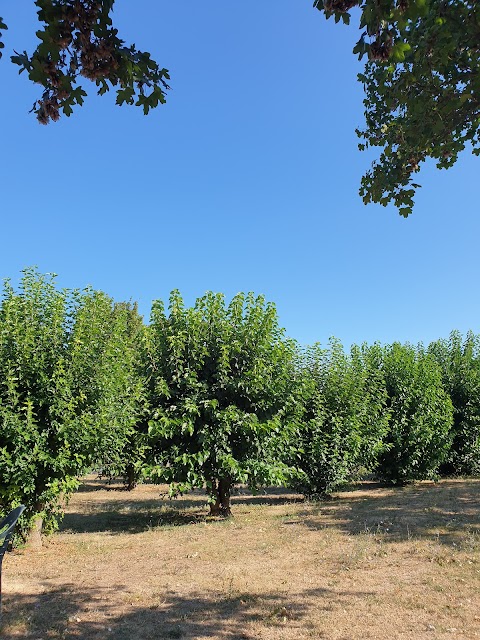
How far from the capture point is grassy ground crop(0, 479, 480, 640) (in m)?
4.61

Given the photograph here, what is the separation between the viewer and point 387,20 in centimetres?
274

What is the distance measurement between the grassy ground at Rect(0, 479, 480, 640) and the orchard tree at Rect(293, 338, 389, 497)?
63.1 inches

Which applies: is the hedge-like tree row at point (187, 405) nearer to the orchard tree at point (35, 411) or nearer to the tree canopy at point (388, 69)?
the orchard tree at point (35, 411)

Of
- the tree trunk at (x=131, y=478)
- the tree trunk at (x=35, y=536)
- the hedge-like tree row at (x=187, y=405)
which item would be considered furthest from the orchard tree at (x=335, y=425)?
the tree trunk at (x=131, y=478)

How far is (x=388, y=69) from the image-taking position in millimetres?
4113

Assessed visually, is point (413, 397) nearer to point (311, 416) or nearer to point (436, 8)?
point (311, 416)

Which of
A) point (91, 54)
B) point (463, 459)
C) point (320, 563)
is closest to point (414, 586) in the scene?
point (320, 563)

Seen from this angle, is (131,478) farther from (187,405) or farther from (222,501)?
(187,405)

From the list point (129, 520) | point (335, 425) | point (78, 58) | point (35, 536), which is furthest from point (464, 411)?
point (78, 58)

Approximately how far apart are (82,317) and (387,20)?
7.82 meters

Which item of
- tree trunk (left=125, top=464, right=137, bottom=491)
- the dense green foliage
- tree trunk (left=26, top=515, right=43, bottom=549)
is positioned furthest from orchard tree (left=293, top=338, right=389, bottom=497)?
tree trunk (left=125, top=464, right=137, bottom=491)

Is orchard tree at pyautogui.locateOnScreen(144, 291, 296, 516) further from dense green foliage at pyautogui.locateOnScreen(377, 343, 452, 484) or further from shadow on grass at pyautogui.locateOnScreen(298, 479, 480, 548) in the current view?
dense green foliage at pyautogui.locateOnScreen(377, 343, 452, 484)

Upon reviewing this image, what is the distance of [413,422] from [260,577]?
415 inches

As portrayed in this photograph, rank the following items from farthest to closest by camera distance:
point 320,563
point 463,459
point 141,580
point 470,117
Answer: point 463,459 < point 320,563 < point 141,580 < point 470,117
